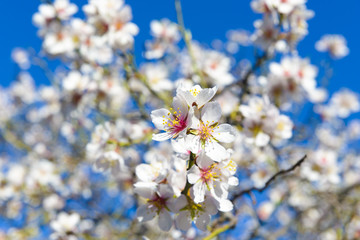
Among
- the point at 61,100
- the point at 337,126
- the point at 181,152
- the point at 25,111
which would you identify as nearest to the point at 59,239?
the point at 61,100

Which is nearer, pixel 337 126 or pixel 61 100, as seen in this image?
pixel 61 100

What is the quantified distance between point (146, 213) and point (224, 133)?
0.51 meters

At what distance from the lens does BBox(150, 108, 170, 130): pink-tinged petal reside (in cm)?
122

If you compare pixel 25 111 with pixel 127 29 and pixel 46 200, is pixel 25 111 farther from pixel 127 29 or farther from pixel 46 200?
pixel 127 29

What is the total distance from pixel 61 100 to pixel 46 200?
6.23ft

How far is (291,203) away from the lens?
457cm

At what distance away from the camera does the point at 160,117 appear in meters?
1.23

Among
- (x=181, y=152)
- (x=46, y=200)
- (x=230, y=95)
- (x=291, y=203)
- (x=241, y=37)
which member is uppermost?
(x=241, y=37)

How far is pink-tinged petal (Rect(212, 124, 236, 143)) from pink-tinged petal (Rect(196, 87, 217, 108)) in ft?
0.40

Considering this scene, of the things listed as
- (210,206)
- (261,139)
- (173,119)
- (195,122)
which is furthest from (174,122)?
(261,139)

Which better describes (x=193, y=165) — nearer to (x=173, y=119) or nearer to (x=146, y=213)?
(x=173, y=119)

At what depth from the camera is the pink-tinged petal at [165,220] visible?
1.30 m

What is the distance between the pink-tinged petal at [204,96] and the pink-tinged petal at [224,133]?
0.12 meters

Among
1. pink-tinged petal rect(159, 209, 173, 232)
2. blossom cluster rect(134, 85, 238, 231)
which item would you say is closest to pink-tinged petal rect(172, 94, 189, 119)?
blossom cluster rect(134, 85, 238, 231)
